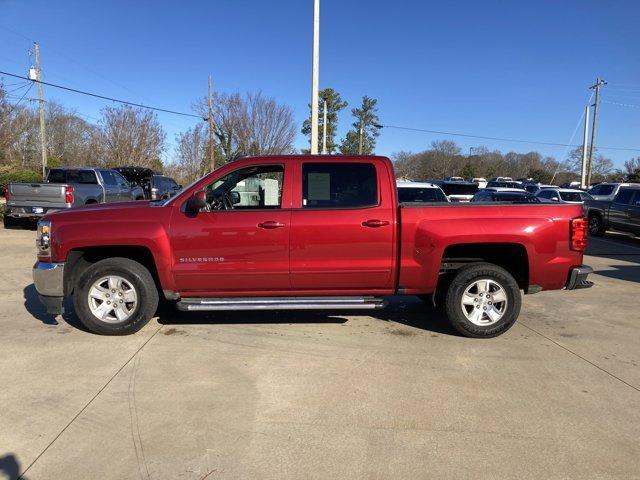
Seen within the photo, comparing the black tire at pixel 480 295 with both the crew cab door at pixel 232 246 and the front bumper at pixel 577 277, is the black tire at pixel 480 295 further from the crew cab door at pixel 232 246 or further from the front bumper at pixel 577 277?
the crew cab door at pixel 232 246

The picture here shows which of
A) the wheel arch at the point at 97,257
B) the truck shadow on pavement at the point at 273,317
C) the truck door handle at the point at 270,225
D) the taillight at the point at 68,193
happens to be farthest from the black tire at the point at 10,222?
the truck door handle at the point at 270,225

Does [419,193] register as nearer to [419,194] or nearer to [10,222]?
[419,194]

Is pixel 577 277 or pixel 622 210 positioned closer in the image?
pixel 577 277

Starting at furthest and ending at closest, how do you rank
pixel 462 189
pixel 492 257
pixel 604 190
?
pixel 604 190 → pixel 462 189 → pixel 492 257

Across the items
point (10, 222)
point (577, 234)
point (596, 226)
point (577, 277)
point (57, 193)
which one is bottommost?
point (10, 222)

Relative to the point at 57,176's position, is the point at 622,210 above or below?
below

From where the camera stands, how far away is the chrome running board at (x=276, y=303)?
5090 mm

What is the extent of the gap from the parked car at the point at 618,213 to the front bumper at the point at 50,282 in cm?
1554

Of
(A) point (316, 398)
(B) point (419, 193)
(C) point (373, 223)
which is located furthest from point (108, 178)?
(A) point (316, 398)

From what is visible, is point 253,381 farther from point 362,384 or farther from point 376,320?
point 376,320

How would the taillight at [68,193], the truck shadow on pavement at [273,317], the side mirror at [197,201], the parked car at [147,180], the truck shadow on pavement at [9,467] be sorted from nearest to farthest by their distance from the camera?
the truck shadow on pavement at [9,467] → the side mirror at [197,201] → the truck shadow on pavement at [273,317] → the taillight at [68,193] → the parked car at [147,180]

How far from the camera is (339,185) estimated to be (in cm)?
536

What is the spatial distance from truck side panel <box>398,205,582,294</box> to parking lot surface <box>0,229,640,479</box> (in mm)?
771

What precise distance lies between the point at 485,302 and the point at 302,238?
2135mm
